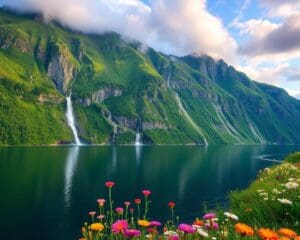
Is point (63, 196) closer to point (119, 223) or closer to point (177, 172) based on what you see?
point (177, 172)

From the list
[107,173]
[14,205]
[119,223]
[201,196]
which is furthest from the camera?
[107,173]

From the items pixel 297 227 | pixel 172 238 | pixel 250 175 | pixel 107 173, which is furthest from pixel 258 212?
pixel 250 175

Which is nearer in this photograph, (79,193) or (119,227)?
(119,227)

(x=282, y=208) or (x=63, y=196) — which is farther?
(x=63, y=196)

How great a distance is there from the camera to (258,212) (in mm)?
12383

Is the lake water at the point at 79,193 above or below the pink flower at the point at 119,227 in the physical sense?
below

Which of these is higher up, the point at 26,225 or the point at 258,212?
the point at 258,212

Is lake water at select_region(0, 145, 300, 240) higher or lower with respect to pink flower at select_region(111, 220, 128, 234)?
lower

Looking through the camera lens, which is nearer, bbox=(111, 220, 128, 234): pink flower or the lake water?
bbox=(111, 220, 128, 234): pink flower

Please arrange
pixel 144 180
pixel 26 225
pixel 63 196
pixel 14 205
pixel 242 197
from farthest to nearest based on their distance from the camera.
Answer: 1. pixel 144 180
2. pixel 63 196
3. pixel 14 205
4. pixel 26 225
5. pixel 242 197

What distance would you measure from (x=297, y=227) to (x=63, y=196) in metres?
66.6

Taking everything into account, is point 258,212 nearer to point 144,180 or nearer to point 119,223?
point 119,223

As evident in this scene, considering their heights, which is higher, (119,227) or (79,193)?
(119,227)

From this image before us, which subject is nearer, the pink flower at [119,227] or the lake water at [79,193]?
the pink flower at [119,227]
